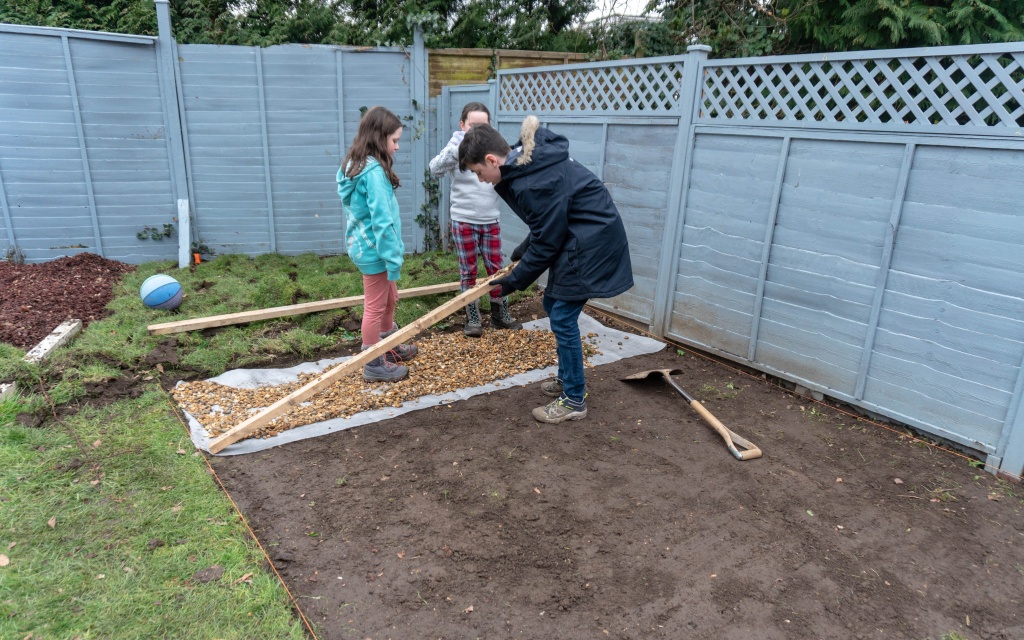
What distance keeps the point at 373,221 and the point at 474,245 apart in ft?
4.61

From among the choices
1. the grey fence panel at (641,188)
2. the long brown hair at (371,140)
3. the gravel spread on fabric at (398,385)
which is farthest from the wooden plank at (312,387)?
the grey fence panel at (641,188)

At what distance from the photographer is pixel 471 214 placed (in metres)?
5.18

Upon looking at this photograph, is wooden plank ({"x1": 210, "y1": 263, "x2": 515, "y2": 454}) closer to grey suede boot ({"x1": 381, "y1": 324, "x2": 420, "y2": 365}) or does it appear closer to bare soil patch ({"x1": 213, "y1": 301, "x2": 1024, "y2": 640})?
bare soil patch ({"x1": 213, "y1": 301, "x2": 1024, "y2": 640})

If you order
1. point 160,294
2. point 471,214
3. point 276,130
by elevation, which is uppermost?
point 276,130

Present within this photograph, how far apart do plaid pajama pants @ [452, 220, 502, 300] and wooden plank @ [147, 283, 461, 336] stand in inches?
28.9

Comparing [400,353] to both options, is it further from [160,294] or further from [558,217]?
[160,294]

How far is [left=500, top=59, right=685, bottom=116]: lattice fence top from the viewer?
5.20 metres

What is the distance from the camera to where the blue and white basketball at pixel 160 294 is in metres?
5.54

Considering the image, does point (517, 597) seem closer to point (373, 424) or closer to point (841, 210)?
point (373, 424)

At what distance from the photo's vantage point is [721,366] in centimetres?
508

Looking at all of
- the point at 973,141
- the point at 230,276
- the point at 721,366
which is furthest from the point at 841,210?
the point at 230,276

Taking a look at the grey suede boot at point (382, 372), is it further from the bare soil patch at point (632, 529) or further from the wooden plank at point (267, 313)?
the wooden plank at point (267, 313)

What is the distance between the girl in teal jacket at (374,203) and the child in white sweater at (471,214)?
37.9 inches

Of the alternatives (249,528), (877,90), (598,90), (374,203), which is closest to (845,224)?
(877,90)
